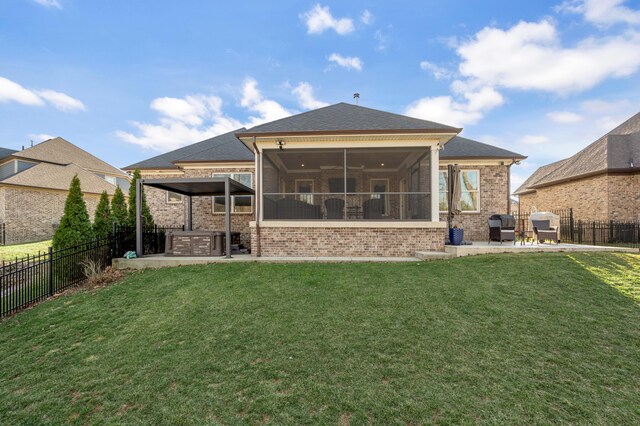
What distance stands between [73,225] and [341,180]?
10142 mm

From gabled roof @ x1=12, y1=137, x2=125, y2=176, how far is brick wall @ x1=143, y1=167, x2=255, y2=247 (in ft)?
51.6

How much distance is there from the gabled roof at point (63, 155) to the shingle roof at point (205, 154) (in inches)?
590

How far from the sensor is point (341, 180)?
1331 centimetres

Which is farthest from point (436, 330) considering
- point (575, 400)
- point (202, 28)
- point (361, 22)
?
point (202, 28)

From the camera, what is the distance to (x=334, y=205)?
380 inches

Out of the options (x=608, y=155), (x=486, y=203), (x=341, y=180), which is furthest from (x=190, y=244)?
(x=608, y=155)

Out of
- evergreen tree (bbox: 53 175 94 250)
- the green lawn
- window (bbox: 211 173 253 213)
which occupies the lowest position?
the green lawn

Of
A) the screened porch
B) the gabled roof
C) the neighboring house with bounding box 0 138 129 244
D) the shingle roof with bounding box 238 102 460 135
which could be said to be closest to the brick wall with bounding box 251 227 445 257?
the screened porch

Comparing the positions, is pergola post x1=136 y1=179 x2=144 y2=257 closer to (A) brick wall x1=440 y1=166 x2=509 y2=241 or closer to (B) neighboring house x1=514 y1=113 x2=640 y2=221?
(A) brick wall x1=440 y1=166 x2=509 y2=241

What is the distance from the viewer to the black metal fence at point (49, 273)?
575 cm

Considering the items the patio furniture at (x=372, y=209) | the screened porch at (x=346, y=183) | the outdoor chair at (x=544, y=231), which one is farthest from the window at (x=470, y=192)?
the patio furniture at (x=372, y=209)

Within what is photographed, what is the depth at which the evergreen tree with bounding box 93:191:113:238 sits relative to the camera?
8.71 metres

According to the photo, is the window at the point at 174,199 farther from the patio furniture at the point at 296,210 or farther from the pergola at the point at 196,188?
the patio furniture at the point at 296,210

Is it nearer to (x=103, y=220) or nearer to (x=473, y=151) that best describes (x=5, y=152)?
(x=103, y=220)
